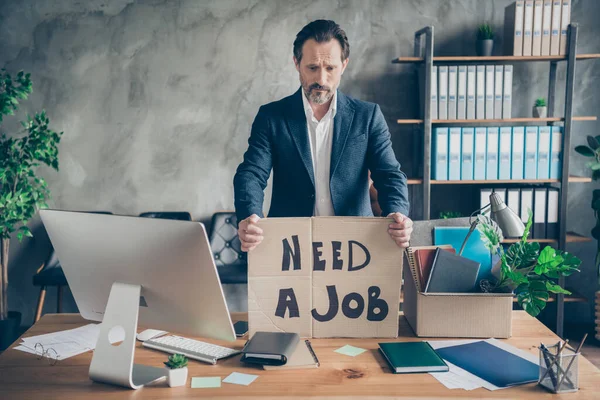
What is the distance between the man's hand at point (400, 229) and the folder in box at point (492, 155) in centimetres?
223

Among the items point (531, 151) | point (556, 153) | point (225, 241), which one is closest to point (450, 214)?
point (531, 151)

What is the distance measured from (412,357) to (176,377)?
0.59 metres

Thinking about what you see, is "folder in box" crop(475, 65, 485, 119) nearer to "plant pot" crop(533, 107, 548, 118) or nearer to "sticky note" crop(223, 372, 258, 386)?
"plant pot" crop(533, 107, 548, 118)

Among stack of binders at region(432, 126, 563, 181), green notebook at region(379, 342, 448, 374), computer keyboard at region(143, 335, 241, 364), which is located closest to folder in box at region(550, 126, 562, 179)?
stack of binders at region(432, 126, 563, 181)

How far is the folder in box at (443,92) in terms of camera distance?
3.48 m

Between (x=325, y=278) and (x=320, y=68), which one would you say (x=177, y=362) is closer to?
(x=325, y=278)

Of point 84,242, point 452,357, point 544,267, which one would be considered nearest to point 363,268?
point 452,357

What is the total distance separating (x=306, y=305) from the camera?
5.16 ft

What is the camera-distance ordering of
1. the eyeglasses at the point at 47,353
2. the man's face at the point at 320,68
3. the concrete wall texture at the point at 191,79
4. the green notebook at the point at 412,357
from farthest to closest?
1. the concrete wall texture at the point at 191,79
2. the man's face at the point at 320,68
3. the eyeglasses at the point at 47,353
4. the green notebook at the point at 412,357

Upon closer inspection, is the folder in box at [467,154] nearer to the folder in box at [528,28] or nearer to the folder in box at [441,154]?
the folder in box at [441,154]

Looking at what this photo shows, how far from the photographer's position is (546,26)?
3465mm

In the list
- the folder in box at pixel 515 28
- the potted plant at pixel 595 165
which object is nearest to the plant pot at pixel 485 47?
the folder in box at pixel 515 28

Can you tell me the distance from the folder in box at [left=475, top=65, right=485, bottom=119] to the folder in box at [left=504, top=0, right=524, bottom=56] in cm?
24

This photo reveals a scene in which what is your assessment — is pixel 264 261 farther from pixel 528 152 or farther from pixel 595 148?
pixel 595 148
